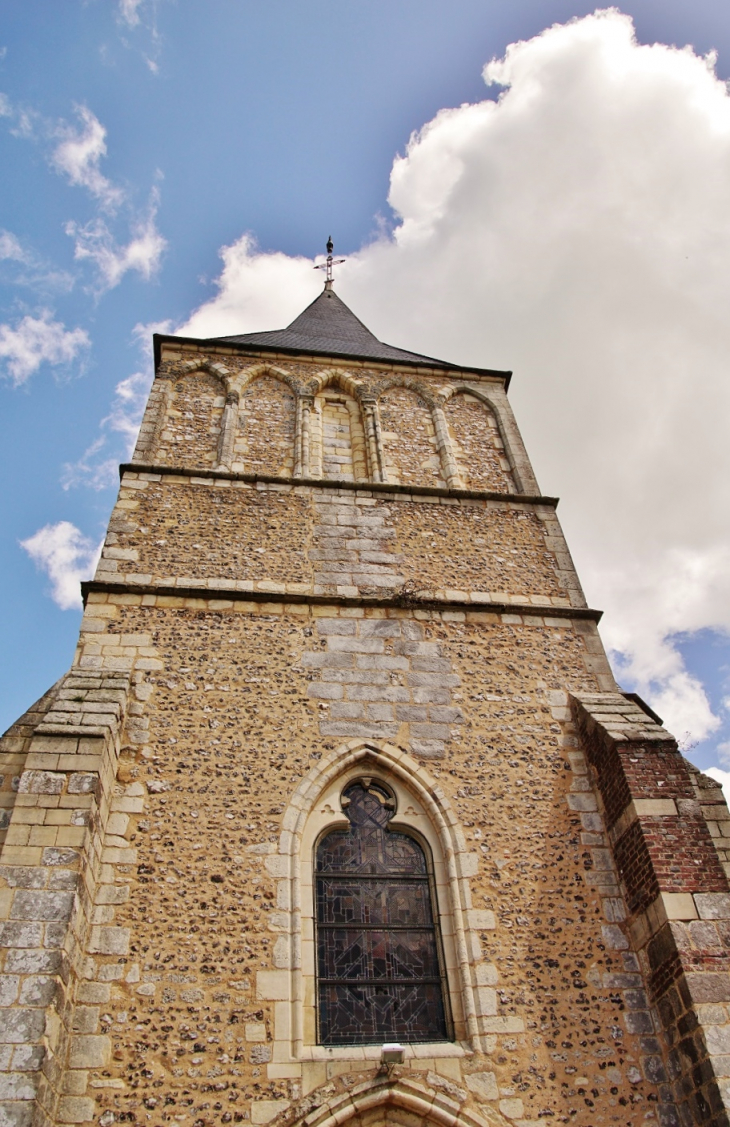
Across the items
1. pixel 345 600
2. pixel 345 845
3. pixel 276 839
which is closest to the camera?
pixel 276 839

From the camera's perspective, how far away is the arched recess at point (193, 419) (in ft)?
33.2

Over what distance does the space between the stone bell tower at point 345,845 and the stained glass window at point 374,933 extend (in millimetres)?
19

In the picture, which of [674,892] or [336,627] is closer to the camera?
[674,892]

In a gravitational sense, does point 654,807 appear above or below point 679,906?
above

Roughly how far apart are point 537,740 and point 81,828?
3.84 meters

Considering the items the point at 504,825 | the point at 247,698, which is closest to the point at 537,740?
the point at 504,825

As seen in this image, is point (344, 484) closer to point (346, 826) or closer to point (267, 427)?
point (267, 427)

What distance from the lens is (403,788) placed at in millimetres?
7086

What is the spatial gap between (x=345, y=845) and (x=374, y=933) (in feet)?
2.34

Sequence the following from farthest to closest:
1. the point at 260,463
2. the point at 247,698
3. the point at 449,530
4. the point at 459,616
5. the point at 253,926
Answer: the point at 260,463 → the point at 449,530 → the point at 459,616 → the point at 247,698 → the point at 253,926

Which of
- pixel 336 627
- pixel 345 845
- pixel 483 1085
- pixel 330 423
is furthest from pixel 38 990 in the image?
pixel 330 423

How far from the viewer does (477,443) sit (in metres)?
11.3

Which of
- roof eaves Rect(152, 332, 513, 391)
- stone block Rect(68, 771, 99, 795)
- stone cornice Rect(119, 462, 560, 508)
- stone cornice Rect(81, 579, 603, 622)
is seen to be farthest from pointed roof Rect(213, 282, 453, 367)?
stone block Rect(68, 771, 99, 795)

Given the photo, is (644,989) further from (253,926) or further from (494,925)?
(253,926)
